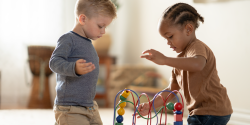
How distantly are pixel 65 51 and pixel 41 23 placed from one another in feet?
8.13

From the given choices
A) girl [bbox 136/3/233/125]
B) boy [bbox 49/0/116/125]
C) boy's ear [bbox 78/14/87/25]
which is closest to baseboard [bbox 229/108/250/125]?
girl [bbox 136/3/233/125]

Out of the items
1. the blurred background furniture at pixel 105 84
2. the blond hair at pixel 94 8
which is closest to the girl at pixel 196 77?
the blond hair at pixel 94 8

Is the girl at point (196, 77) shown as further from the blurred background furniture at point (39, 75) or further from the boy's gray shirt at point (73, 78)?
the blurred background furniture at point (39, 75)

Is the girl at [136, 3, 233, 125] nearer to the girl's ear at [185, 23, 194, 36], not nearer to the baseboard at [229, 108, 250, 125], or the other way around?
the girl's ear at [185, 23, 194, 36]

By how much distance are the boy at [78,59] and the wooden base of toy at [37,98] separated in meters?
2.06

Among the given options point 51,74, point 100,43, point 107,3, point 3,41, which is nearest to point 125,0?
point 100,43

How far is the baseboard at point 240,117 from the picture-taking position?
6.63ft

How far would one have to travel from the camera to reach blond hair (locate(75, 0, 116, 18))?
49.3 inches

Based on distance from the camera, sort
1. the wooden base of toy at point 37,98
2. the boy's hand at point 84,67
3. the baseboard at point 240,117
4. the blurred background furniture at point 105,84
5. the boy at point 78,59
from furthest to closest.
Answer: the blurred background furniture at point 105,84, the wooden base of toy at point 37,98, the baseboard at point 240,117, the boy at point 78,59, the boy's hand at point 84,67

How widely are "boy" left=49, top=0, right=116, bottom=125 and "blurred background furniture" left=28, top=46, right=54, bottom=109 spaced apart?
205 cm

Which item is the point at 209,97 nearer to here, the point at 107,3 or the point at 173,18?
the point at 173,18

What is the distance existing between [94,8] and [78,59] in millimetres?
245

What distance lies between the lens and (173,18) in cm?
121

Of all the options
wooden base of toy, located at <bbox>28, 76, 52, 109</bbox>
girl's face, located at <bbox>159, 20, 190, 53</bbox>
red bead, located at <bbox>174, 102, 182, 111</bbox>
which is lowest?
wooden base of toy, located at <bbox>28, 76, 52, 109</bbox>
